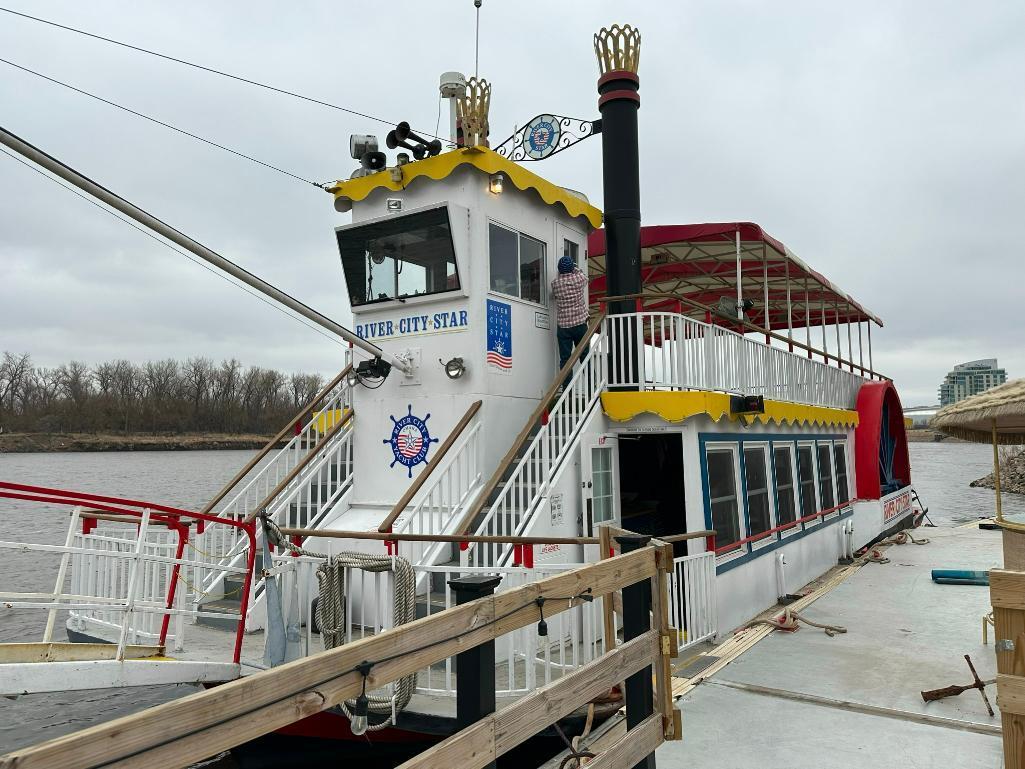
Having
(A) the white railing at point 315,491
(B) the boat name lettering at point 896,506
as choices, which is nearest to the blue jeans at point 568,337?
(A) the white railing at point 315,491

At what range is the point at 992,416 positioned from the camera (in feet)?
18.8

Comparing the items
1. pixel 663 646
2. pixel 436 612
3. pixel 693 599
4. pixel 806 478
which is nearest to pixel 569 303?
pixel 693 599

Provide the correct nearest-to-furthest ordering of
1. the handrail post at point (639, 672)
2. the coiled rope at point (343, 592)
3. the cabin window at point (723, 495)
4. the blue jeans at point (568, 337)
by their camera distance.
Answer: the handrail post at point (639, 672)
the coiled rope at point (343, 592)
the cabin window at point (723, 495)
the blue jeans at point (568, 337)

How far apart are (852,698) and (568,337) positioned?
450 centimetres

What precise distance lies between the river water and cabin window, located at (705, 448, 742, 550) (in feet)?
17.9

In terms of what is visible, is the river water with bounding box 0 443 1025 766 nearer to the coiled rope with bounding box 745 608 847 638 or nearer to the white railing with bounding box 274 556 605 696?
the white railing with bounding box 274 556 605 696

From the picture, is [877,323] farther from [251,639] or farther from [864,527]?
[251,639]

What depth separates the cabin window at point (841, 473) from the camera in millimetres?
13180

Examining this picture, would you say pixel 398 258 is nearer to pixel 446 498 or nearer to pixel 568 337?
pixel 568 337

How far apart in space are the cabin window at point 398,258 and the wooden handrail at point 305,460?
1346mm

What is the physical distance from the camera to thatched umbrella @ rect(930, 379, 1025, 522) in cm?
558

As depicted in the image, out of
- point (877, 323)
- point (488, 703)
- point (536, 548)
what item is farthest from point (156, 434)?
point (488, 703)

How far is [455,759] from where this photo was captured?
2.43 meters

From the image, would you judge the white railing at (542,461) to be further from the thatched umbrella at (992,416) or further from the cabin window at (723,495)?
the thatched umbrella at (992,416)
